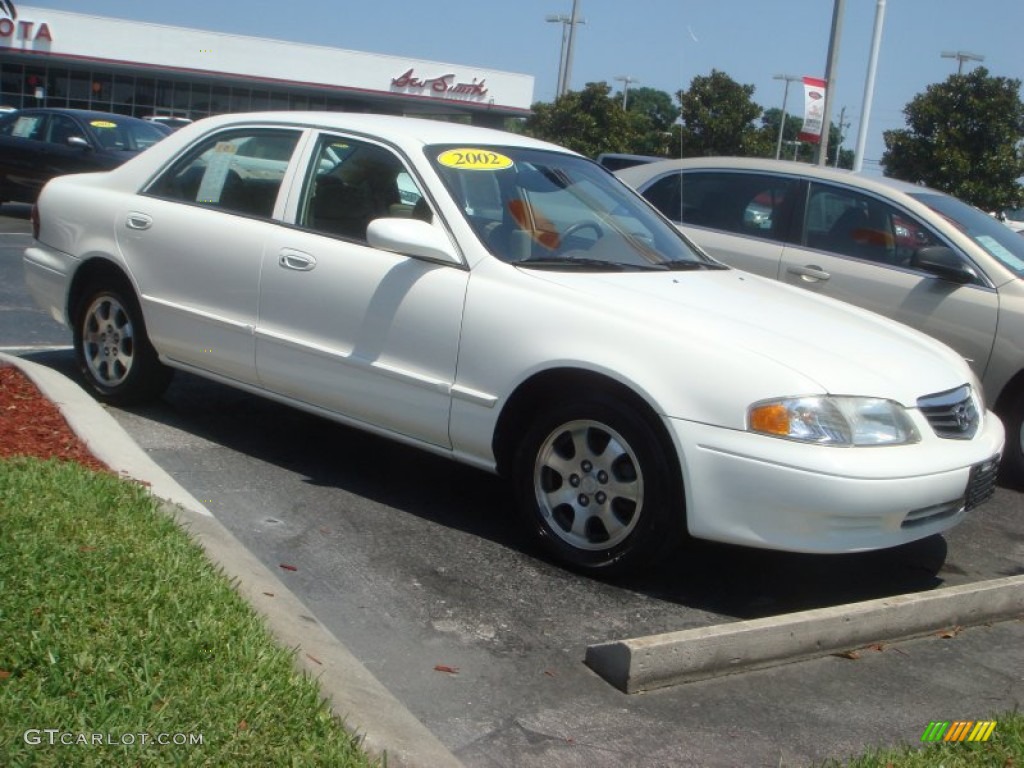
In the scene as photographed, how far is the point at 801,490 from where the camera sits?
4508mm

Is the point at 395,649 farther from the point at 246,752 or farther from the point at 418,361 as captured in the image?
the point at 418,361

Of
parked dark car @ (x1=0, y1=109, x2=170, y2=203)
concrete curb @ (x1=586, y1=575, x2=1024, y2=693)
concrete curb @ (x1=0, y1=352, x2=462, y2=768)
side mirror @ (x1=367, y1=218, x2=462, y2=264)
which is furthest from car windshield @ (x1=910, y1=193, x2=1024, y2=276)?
parked dark car @ (x1=0, y1=109, x2=170, y2=203)

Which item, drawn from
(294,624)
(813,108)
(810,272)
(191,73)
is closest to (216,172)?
(294,624)

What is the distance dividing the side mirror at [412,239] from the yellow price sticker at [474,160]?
50 cm

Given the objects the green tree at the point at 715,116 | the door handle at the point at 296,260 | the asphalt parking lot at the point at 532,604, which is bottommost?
the asphalt parking lot at the point at 532,604

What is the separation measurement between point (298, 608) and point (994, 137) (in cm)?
2128

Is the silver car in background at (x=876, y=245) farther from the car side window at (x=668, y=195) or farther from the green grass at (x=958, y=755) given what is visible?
the green grass at (x=958, y=755)

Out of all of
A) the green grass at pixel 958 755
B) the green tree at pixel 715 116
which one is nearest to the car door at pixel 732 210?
the green grass at pixel 958 755

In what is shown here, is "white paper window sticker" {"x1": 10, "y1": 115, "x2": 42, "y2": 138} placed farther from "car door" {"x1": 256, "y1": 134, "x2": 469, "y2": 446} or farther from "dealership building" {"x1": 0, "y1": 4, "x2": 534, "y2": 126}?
"dealership building" {"x1": 0, "y1": 4, "x2": 534, "y2": 126}

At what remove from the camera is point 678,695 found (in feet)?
13.3

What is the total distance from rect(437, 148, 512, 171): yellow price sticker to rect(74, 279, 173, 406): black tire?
1.91 metres

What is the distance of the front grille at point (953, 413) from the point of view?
4.97 metres

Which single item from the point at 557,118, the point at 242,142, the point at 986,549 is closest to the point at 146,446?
the point at 242,142

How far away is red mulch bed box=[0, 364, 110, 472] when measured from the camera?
5.29 m
